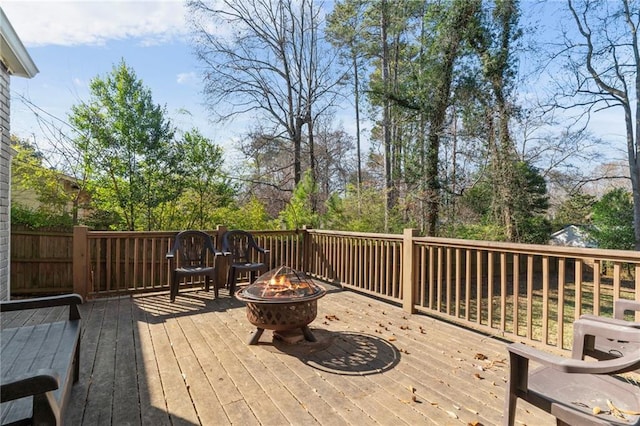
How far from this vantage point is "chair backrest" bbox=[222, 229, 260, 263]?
17.4ft

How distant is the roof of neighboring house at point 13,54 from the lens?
328 cm

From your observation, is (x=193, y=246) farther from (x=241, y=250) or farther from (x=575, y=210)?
(x=575, y=210)

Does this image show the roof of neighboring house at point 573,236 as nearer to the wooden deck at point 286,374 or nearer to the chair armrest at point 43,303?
the wooden deck at point 286,374

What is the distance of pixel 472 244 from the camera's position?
11.3 ft

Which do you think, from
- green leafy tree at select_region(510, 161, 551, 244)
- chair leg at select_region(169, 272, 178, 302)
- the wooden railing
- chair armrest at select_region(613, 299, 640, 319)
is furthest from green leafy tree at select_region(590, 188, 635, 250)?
chair leg at select_region(169, 272, 178, 302)

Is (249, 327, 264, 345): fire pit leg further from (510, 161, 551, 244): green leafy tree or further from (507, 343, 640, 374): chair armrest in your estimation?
(510, 161, 551, 244): green leafy tree

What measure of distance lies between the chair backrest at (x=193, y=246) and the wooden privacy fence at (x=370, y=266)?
256 millimetres

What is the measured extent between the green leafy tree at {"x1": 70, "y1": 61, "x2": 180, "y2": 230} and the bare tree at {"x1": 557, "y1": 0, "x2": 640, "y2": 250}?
10.7 meters

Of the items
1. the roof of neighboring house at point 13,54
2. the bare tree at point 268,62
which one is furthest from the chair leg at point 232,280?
the bare tree at point 268,62

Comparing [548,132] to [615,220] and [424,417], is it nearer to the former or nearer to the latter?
[615,220]

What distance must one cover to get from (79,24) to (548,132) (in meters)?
11.2

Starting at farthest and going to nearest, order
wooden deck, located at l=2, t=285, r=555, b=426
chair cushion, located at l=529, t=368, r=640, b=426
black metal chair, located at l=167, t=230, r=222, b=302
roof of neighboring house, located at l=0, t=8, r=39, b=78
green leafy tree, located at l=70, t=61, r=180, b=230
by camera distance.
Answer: green leafy tree, located at l=70, t=61, r=180, b=230 → black metal chair, located at l=167, t=230, r=222, b=302 → roof of neighboring house, located at l=0, t=8, r=39, b=78 → wooden deck, located at l=2, t=285, r=555, b=426 → chair cushion, located at l=529, t=368, r=640, b=426

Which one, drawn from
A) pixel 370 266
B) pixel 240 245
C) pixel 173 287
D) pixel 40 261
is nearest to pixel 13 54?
pixel 173 287

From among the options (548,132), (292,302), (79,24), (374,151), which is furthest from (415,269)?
(374,151)
